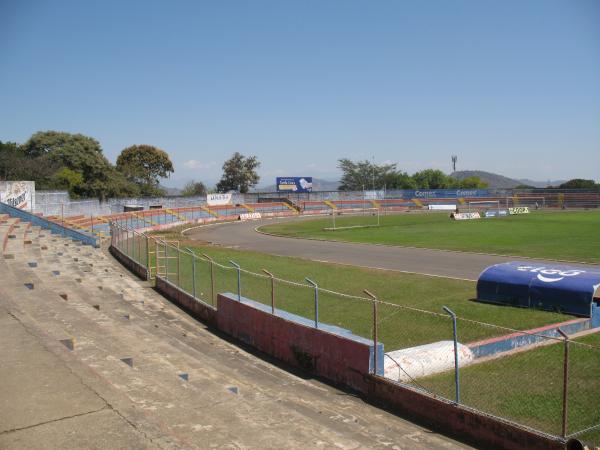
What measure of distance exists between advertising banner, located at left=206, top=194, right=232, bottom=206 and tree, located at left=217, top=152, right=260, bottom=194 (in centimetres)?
4097

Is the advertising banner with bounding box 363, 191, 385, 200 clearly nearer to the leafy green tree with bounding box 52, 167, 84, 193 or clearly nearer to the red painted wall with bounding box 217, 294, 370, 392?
the leafy green tree with bounding box 52, 167, 84, 193

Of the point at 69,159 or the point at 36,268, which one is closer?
the point at 36,268

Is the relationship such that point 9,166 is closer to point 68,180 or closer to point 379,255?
point 68,180

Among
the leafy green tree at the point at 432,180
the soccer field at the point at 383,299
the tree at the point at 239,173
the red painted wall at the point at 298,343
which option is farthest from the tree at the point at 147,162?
the red painted wall at the point at 298,343

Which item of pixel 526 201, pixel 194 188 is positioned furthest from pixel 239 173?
pixel 526 201

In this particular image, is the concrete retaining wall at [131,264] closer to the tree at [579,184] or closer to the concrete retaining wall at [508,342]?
the concrete retaining wall at [508,342]

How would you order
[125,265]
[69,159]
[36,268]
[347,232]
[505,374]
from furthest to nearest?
[69,159] < [347,232] < [125,265] < [36,268] < [505,374]

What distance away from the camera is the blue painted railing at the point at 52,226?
1435 inches

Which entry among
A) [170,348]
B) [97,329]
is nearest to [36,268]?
[97,329]

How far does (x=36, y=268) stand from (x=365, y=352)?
56.8ft

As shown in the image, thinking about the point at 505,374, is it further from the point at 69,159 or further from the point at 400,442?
the point at 69,159

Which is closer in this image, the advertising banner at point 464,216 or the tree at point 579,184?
the advertising banner at point 464,216

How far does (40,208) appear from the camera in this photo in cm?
4616

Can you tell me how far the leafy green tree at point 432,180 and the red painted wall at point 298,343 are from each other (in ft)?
426
